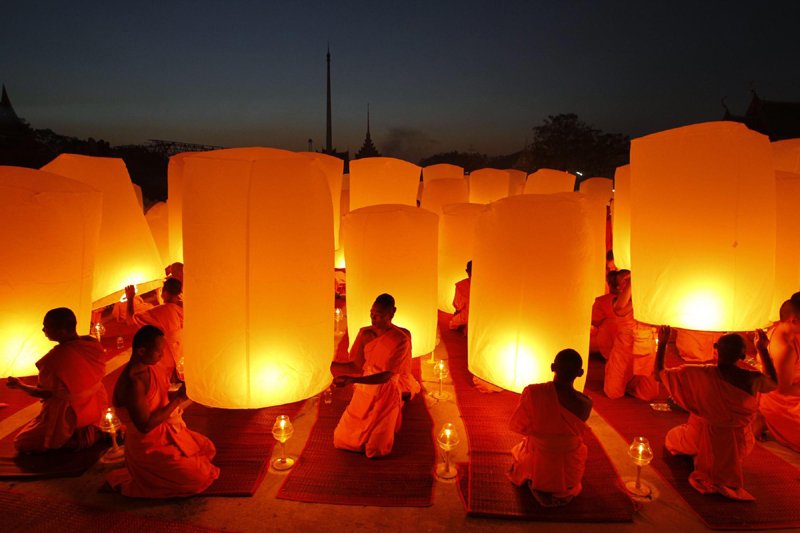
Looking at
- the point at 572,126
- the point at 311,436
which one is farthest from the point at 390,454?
the point at 572,126

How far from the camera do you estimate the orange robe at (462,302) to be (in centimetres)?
624

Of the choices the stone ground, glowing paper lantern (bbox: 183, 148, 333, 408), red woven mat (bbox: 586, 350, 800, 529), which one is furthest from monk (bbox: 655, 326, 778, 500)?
glowing paper lantern (bbox: 183, 148, 333, 408)

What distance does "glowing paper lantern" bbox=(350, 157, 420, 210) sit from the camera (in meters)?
6.55

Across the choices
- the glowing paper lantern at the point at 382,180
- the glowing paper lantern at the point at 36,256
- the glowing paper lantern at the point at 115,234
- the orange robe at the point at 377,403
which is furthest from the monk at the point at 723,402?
the glowing paper lantern at the point at 115,234

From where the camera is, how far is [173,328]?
15.5ft

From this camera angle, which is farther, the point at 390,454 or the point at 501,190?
the point at 501,190

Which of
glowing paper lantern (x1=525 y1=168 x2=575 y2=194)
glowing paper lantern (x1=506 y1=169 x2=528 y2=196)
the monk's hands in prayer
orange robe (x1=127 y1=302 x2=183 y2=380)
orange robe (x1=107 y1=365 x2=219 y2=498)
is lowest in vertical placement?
orange robe (x1=107 y1=365 x2=219 y2=498)

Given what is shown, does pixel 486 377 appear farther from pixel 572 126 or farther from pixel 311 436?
pixel 572 126

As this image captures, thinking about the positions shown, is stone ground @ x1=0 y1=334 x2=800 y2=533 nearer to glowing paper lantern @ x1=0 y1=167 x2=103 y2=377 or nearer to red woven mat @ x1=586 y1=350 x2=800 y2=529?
red woven mat @ x1=586 y1=350 x2=800 y2=529

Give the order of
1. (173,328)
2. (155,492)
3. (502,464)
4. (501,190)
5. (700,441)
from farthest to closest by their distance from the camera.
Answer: (501,190) < (173,328) < (502,464) < (700,441) < (155,492)

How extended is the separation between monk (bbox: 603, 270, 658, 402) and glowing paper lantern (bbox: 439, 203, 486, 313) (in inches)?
87.8

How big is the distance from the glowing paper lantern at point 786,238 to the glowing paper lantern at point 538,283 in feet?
6.90

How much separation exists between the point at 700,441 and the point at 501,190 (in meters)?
7.27

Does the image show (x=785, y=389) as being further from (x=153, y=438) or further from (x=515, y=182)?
(x=515, y=182)
